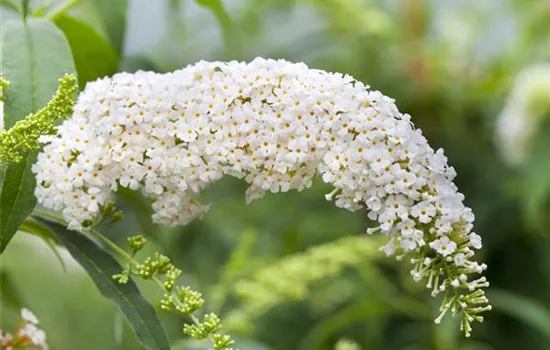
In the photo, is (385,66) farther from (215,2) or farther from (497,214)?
(215,2)

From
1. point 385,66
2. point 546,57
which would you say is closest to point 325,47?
point 385,66

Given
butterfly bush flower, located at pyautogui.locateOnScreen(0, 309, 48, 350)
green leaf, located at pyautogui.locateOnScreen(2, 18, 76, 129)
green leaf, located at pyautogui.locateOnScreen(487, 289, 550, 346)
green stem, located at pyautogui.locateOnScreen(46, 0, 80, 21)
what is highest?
Result: green leaf, located at pyautogui.locateOnScreen(487, 289, 550, 346)

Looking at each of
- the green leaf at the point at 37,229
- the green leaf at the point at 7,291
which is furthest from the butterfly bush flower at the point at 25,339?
the green leaf at the point at 7,291

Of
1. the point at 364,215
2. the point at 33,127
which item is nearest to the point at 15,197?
the point at 33,127

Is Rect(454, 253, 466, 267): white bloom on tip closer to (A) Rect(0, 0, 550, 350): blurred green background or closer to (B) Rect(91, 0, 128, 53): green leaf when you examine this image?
(B) Rect(91, 0, 128, 53): green leaf

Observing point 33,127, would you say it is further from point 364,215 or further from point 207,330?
point 364,215

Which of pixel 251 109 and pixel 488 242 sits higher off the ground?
pixel 488 242

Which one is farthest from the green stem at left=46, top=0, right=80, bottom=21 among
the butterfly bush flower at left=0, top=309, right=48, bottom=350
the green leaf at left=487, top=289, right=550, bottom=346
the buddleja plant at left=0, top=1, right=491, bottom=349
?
the green leaf at left=487, top=289, right=550, bottom=346
